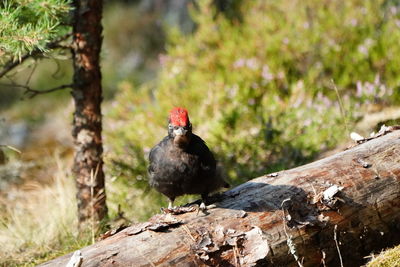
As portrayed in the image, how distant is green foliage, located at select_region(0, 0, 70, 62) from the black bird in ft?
3.26

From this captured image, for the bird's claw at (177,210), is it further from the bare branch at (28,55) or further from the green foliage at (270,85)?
the green foliage at (270,85)

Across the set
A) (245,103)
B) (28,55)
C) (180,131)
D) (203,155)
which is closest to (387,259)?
(203,155)

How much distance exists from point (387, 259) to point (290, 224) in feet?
2.14

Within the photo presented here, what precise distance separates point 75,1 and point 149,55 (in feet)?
34.3

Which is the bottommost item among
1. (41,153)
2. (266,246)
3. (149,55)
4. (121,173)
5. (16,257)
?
(266,246)

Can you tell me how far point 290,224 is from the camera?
10.3 feet

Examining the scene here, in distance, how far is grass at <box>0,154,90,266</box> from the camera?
424 centimetres

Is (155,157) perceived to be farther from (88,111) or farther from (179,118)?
(88,111)

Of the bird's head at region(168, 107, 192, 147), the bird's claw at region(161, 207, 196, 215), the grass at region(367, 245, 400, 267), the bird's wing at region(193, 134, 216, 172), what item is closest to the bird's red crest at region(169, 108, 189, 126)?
the bird's head at region(168, 107, 192, 147)

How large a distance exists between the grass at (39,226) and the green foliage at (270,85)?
736 mm

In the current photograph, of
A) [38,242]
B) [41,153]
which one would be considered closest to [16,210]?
[38,242]

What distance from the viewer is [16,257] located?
4.17 m

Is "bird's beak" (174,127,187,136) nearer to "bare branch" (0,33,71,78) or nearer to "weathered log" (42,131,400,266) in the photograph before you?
"weathered log" (42,131,400,266)

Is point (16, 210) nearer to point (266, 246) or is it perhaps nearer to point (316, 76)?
point (266, 246)
